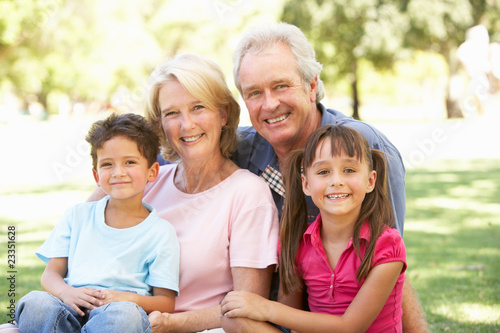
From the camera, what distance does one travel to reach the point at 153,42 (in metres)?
30.4

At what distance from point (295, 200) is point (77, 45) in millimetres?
30686

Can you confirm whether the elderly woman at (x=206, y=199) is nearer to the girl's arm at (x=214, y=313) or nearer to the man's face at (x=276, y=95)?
the girl's arm at (x=214, y=313)

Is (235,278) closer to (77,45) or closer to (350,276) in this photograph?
(350,276)

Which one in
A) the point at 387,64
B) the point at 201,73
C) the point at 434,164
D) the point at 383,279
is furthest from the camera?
the point at 387,64

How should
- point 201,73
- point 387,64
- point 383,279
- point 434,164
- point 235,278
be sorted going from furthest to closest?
point 387,64 < point 434,164 < point 201,73 < point 235,278 < point 383,279

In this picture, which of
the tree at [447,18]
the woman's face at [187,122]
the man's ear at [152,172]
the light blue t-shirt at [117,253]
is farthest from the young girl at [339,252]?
the tree at [447,18]

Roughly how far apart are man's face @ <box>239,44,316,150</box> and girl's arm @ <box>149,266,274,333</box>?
2.56 feet

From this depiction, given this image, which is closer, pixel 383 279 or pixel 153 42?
pixel 383 279

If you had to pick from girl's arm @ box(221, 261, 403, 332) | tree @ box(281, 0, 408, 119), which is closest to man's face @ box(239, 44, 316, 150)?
girl's arm @ box(221, 261, 403, 332)

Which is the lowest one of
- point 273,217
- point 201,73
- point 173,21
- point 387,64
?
point 273,217

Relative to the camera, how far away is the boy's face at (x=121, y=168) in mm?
2811

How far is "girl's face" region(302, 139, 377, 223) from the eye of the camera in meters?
2.60

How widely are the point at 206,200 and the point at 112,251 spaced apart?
566 mm

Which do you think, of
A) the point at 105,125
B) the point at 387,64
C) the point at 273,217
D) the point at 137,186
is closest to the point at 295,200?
the point at 273,217
